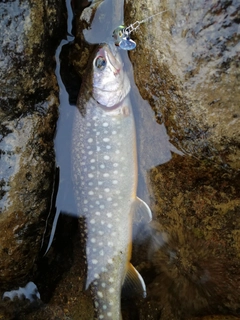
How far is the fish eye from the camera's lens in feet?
7.19

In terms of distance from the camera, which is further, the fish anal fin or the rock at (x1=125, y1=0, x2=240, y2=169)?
the fish anal fin

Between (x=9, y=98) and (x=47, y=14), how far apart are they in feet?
1.96

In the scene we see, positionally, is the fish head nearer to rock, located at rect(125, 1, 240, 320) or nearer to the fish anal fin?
rock, located at rect(125, 1, 240, 320)

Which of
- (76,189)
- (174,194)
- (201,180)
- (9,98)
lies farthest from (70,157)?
(201,180)

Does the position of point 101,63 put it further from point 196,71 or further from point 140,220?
point 140,220

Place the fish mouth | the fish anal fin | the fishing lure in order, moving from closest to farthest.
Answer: the fishing lure < the fish mouth < the fish anal fin

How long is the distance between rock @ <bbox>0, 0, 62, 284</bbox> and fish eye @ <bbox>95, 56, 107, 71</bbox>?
343 mm

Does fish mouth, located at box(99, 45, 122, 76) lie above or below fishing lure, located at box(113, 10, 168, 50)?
below

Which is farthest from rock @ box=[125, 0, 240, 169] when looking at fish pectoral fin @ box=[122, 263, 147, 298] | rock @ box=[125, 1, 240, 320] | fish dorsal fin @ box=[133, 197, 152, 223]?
fish pectoral fin @ box=[122, 263, 147, 298]

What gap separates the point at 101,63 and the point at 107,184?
79cm

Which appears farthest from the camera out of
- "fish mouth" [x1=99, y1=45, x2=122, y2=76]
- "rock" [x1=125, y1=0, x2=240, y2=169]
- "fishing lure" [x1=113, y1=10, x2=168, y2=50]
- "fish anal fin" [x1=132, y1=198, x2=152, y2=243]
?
"fish anal fin" [x1=132, y1=198, x2=152, y2=243]

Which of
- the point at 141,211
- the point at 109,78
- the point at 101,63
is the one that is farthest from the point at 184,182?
the point at 101,63

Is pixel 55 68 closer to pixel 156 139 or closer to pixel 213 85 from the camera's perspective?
pixel 156 139

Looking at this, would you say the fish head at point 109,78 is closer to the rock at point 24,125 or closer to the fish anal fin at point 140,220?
the rock at point 24,125
